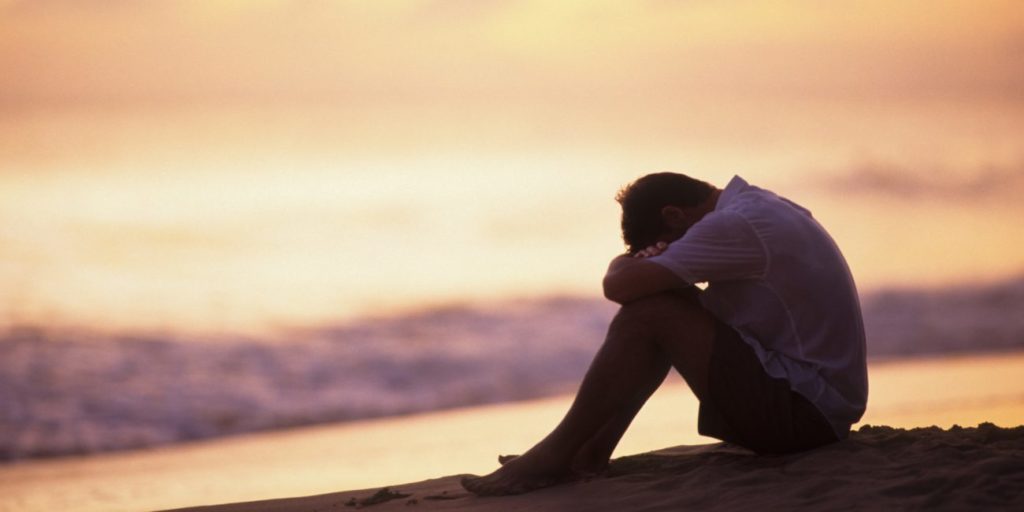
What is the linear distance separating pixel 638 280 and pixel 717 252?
0.89 ft

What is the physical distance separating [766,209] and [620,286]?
54cm

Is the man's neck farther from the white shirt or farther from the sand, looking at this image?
the sand

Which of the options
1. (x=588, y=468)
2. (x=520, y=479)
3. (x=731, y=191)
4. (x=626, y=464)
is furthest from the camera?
(x=626, y=464)

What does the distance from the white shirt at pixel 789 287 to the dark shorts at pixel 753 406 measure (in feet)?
0.13

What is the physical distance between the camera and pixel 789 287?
426 centimetres

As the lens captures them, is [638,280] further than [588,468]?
No

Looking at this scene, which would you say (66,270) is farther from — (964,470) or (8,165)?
(964,470)

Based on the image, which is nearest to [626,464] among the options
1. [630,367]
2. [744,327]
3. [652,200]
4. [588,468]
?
[588,468]

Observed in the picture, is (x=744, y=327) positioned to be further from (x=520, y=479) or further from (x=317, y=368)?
(x=317, y=368)

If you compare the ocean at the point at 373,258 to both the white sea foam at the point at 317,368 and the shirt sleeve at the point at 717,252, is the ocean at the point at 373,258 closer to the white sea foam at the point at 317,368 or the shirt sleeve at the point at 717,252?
the white sea foam at the point at 317,368

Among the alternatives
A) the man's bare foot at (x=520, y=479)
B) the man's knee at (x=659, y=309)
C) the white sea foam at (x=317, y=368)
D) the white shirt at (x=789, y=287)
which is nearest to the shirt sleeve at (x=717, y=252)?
the white shirt at (x=789, y=287)

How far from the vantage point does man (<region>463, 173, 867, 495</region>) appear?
4242 millimetres

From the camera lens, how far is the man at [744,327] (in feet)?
13.9

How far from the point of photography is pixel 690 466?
4672 millimetres
